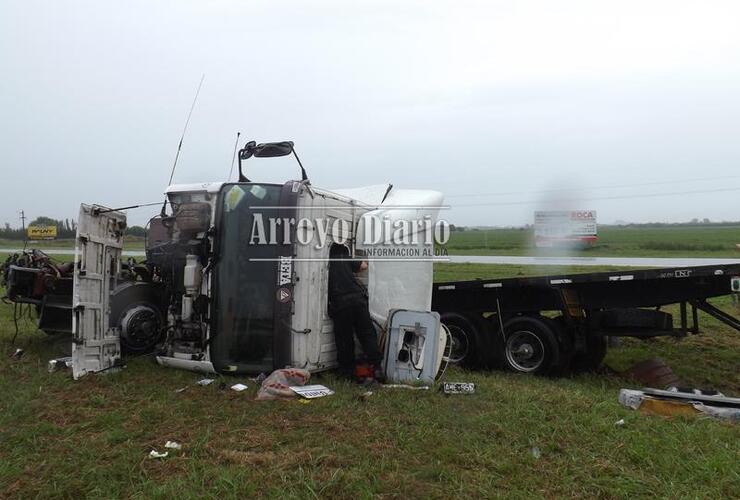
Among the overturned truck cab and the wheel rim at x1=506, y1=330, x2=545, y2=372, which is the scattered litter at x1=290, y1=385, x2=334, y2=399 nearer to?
the overturned truck cab

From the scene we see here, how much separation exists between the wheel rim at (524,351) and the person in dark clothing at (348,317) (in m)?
2.05

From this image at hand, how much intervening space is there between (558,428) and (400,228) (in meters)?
2.82

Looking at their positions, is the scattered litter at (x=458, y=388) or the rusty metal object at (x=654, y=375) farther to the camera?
the rusty metal object at (x=654, y=375)

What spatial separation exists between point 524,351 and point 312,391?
9.86 ft

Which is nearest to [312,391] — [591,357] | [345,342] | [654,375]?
[345,342]

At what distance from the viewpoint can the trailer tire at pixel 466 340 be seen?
271 inches

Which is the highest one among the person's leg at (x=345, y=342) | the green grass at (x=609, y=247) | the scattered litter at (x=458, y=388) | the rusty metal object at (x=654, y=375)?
the green grass at (x=609, y=247)

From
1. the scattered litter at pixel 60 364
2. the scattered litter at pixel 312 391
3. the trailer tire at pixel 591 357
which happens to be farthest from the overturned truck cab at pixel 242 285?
the trailer tire at pixel 591 357

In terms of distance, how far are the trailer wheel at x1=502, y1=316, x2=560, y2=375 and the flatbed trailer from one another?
11mm

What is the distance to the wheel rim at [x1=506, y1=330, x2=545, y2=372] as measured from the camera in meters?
6.68

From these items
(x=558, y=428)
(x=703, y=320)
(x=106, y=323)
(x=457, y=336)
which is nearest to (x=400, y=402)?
(x=558, y=428)

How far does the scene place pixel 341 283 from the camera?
566 centimetres

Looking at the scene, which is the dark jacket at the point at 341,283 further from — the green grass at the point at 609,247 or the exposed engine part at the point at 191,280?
the green grass at the point at 609,247

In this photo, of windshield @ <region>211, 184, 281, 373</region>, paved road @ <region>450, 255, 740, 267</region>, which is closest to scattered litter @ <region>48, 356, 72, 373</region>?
windshield @ <region>211, 184, 281, 373</region>
